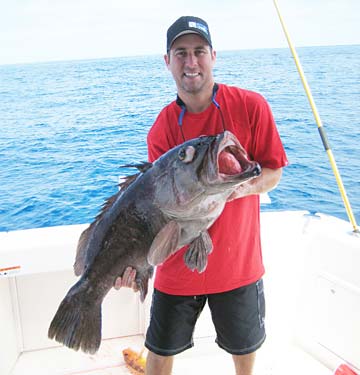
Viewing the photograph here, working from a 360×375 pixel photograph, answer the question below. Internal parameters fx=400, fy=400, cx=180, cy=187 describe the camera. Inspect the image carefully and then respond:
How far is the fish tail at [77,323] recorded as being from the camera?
1.89 meters

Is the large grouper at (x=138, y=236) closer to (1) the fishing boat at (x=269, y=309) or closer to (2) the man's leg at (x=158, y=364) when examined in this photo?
(2) the man's leg at (x=158, y=364)

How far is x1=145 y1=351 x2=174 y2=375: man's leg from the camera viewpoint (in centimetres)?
240

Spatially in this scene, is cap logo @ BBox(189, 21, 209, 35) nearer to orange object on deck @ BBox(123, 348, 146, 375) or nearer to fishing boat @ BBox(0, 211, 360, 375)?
fishing boat @ BBox(0, 211, 360, 375)

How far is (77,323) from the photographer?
6.23ft

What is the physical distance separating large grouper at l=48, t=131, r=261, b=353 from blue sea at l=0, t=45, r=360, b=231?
5274 millimetres

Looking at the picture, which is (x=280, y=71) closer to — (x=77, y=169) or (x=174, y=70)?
(x=77, y=169)

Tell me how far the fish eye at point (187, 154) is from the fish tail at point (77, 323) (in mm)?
808

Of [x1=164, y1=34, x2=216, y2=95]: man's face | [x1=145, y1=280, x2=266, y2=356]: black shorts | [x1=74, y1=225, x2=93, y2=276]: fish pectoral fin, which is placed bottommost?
[x1=145, y1=280, x2=266, y2=356]: black shorts

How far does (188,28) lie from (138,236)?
1174 mm

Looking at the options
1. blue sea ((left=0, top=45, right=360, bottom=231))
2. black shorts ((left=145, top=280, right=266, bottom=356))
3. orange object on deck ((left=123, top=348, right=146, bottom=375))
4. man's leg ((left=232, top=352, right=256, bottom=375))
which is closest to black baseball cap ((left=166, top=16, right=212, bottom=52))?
black shorts ((left=145, top=280, right=266, bottom=356))

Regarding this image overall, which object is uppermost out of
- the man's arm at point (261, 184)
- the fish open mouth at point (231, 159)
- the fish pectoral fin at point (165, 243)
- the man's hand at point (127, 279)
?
the fish open mouth at point (231, 159)

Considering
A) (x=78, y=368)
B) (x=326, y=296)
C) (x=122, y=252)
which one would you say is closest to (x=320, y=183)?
(x=326, y=296)

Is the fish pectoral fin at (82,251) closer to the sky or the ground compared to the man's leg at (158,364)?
closer to the sky

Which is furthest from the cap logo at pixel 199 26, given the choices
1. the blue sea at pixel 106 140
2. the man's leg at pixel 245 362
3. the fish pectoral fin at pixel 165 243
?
the blue sea at pixel 106 140
